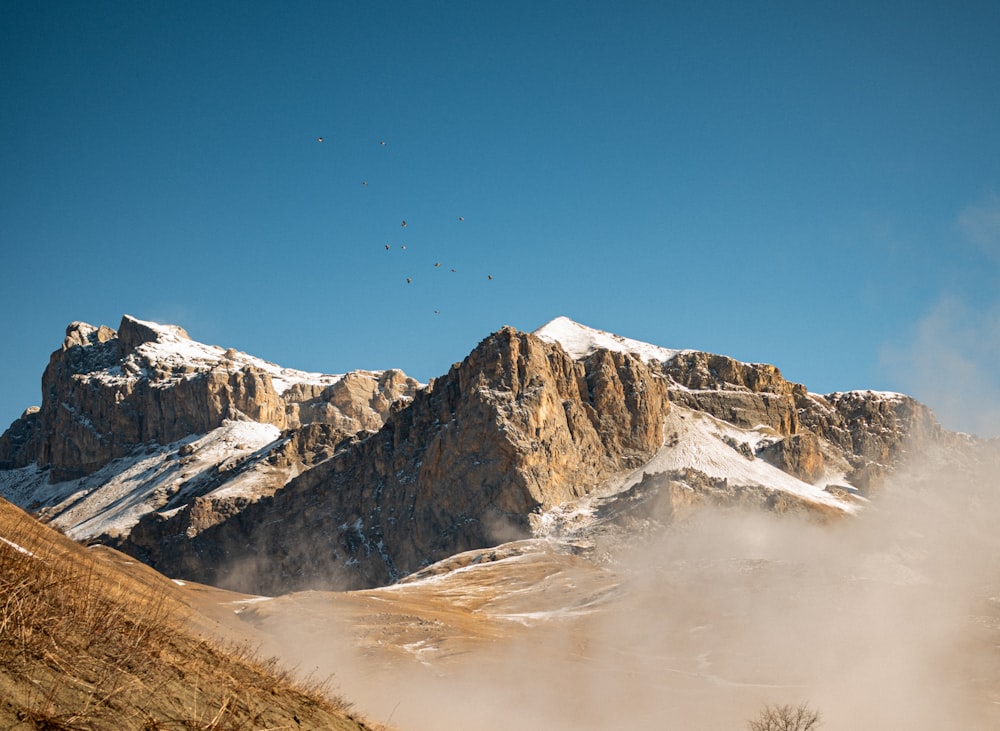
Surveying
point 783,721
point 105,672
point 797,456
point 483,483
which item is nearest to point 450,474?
point 483,483

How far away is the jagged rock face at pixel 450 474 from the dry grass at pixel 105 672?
466ft

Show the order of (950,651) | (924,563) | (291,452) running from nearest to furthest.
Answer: (950,651) → (924,563) → (291,452)

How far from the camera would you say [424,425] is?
570 feet

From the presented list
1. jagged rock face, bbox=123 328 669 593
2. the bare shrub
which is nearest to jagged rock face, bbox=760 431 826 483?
jagged rock face, bbox=123 328 669 593

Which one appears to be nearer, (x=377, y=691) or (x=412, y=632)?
(x=377, y=691)

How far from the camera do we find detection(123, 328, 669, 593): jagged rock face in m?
156

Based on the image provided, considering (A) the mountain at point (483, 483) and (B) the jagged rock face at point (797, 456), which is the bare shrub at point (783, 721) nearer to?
(A) the mountain at point (483, 483)

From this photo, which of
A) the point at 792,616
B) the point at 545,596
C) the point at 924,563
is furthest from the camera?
the point at 924,563

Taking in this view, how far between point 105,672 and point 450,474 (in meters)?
156

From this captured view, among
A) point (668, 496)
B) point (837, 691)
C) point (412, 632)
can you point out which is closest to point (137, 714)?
point (837, 691)

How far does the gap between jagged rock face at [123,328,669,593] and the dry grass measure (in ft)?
466

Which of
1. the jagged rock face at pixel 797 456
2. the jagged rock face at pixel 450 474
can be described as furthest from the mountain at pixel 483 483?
the jagged rock face at pixel 797 456

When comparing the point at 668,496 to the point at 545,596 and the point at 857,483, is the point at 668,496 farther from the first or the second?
the point at 857,483

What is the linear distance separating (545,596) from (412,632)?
1432 inches
